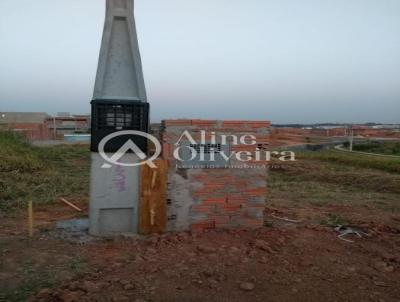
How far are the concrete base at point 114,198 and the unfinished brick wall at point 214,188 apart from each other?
0.46m

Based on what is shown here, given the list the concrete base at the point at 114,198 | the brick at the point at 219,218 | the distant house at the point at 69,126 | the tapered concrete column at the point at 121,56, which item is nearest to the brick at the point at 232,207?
the brick at the point at 219,218

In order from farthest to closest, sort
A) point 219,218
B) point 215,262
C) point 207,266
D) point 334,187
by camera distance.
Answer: point 334,187, point 219,218, point 215,262, point 207,266

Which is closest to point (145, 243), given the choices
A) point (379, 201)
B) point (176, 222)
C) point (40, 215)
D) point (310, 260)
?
point (176, 222)

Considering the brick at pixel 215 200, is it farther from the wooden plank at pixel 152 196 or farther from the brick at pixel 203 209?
the wooden plank at pixel 152 196

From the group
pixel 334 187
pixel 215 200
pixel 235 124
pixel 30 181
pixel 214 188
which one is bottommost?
Answer: pixel 334 187

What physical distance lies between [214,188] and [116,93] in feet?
5.84

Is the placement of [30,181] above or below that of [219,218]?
below

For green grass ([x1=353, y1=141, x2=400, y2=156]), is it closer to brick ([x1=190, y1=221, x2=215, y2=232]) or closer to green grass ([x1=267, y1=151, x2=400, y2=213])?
green grass ([x1=267, y1=151, x2=400, y2=213])

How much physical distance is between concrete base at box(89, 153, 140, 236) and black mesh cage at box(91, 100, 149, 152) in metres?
0.18

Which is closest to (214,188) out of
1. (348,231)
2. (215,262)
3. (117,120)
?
(215,262)

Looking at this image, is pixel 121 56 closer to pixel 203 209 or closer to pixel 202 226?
pixel 203 209

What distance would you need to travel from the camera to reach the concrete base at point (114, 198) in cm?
521

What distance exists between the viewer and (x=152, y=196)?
17.3 ft

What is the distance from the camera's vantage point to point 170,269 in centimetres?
418
